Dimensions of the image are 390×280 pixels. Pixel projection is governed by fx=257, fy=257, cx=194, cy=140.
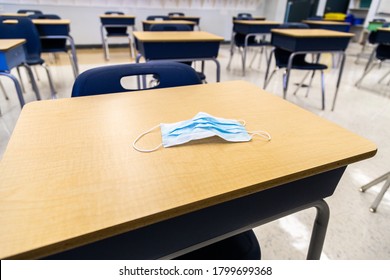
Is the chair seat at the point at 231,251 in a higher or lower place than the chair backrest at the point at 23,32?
lower

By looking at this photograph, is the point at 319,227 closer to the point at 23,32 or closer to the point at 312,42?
the point at 312,42

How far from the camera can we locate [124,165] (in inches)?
20.0

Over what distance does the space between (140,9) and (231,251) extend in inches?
243

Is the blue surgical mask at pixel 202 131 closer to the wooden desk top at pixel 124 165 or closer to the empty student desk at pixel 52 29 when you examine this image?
the wooden desk top at pixel 124 165

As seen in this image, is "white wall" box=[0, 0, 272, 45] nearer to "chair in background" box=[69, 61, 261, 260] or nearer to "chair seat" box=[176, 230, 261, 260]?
"chair in background" box=[69, 61, 261, 260]

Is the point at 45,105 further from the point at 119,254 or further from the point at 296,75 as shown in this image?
the point at 296,75

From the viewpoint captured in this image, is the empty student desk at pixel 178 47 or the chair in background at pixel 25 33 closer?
the empty student desk at pixel 178 47

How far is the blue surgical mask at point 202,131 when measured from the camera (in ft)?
1.94

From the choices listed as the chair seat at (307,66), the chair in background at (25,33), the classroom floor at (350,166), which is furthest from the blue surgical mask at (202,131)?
the chair in background at (25,33)

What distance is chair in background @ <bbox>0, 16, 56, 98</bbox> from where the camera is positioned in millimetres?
2447

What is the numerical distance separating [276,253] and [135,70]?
3.26 ft

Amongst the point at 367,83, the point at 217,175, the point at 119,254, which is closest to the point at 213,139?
the point at 217,175

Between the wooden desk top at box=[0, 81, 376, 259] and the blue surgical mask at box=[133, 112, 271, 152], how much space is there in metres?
0.02

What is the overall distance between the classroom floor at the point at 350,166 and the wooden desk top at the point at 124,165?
755mm
